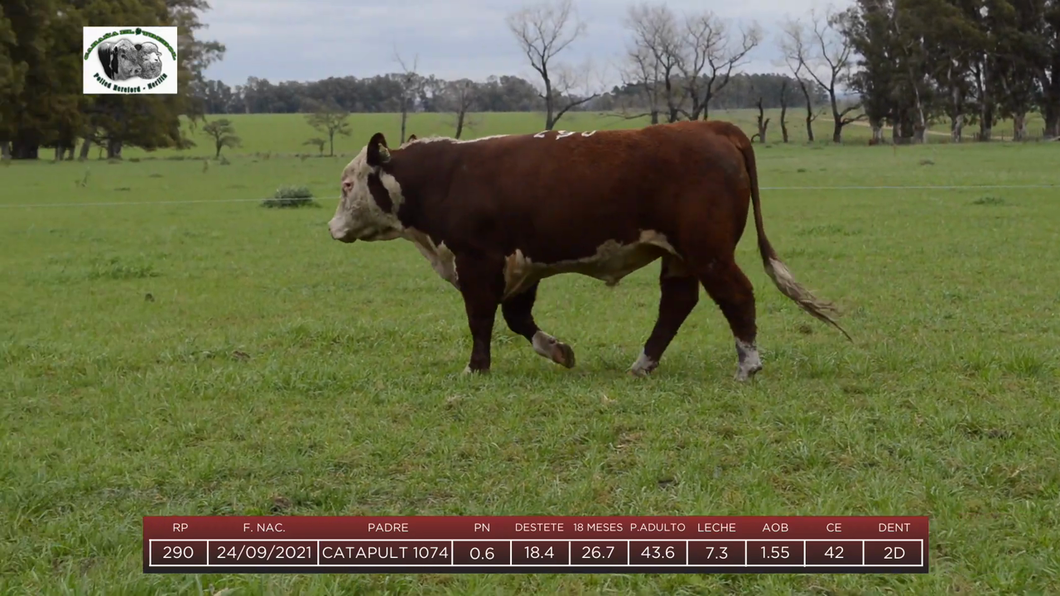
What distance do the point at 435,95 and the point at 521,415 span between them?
7315 centimetres

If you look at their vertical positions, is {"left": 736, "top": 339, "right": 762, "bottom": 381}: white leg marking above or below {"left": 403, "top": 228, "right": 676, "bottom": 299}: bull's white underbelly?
below

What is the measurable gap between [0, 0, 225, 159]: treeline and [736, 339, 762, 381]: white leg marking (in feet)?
152

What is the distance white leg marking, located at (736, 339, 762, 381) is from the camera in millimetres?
6484

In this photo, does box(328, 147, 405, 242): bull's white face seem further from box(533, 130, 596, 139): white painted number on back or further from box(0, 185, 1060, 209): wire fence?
box(0, 185, 1060, 209): wire fence

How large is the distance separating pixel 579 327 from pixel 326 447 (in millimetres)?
3838

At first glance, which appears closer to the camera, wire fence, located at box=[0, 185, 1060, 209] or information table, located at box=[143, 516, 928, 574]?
information table, located at box=[143, 516, 928, 574]

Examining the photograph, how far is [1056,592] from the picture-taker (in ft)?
11.3

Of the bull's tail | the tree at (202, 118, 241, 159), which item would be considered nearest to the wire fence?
the bull's tail

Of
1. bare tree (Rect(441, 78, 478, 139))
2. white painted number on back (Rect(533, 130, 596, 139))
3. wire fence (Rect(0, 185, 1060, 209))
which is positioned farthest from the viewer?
bare tree (Rect(441, 78, 478, 139))

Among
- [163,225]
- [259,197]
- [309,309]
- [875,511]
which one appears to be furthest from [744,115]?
[875,511]

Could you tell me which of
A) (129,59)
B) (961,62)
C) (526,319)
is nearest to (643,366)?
(526,319)

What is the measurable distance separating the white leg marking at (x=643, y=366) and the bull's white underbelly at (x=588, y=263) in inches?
23.1

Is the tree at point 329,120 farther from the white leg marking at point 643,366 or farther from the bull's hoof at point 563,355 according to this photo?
the white leg marking at point 643,366

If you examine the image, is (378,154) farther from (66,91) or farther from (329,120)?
(329,120)
